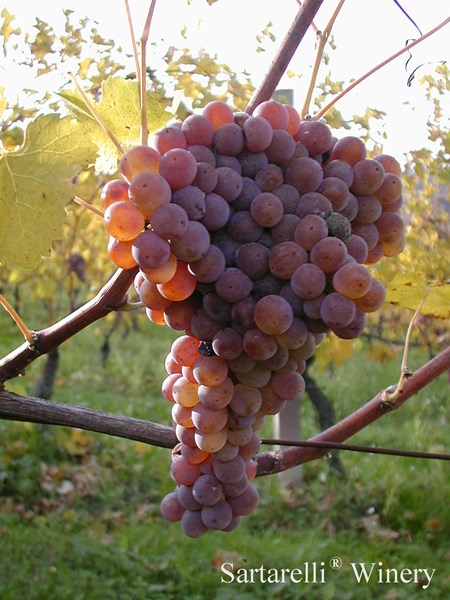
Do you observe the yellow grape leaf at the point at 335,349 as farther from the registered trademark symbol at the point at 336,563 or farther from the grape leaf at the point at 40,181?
the grape leaf at the point at 40,181

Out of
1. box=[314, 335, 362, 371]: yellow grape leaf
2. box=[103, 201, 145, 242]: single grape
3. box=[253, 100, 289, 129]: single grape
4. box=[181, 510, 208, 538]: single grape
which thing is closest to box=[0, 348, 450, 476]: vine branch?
box=[181, 510, 208, 538]: single grape

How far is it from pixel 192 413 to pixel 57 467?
3341mm

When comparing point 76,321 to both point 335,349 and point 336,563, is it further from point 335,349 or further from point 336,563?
point 336,563

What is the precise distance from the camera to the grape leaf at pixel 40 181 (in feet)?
2.90

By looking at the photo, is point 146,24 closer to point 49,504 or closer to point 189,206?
point 189,206

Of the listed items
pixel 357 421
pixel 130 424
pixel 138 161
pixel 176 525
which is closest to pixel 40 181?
pixel 138 161

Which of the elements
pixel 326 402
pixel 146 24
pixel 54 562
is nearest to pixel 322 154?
pixel 146 24

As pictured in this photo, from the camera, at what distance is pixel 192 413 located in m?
0.87

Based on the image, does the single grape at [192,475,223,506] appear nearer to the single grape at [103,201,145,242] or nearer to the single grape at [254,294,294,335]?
the single grape at [254,294,294,335]

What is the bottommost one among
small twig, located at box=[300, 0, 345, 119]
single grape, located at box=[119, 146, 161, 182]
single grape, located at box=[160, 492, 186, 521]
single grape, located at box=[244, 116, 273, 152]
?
single grape, located at box=[160, 492, 186, 521]

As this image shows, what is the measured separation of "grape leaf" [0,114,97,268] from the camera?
884 millimetres

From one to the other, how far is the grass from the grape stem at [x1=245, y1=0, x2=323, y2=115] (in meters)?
2.19

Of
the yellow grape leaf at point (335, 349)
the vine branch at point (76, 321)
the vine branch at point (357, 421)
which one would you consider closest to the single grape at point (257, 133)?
the vine branch at point (76, 321)

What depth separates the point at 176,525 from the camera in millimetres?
3373
